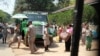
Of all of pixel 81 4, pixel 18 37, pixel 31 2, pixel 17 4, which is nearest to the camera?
pixel 81 4

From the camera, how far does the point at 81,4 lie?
4348mm

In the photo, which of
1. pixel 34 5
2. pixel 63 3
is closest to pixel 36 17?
pixel 34 5

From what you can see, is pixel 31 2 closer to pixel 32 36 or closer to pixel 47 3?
pixel 47 3

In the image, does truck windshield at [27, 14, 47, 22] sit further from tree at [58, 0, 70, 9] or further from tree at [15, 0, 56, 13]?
tree at [58, 0, 70, 9]

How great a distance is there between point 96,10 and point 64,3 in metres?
71.0

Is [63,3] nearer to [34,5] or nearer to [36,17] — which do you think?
[34,5]

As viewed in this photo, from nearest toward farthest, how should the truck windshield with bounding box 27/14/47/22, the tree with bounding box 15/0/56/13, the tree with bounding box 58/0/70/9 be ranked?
1. the truck windshield with bounding box 27/14/47/22
2. the tree with bounding box 15/0/56/13
3. the tree with bounding box 58/0/70/9

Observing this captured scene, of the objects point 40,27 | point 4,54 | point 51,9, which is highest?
point 51,9

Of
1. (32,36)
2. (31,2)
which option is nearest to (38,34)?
(32,36)

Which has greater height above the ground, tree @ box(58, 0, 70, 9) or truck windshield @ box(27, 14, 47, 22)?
tree @ box(58, 0, 70, 9)

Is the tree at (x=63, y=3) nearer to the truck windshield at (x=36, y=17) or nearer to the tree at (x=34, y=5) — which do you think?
the tree at (x=34, y=5)

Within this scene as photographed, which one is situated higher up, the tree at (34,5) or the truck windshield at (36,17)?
the tree at (34,5)

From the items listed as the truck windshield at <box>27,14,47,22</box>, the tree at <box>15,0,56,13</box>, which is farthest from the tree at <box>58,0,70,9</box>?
the truck windshield at <box>27,14,47,22</box>

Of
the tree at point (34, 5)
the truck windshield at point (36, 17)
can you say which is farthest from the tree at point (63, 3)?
the truck windshield at point (36, 17)
